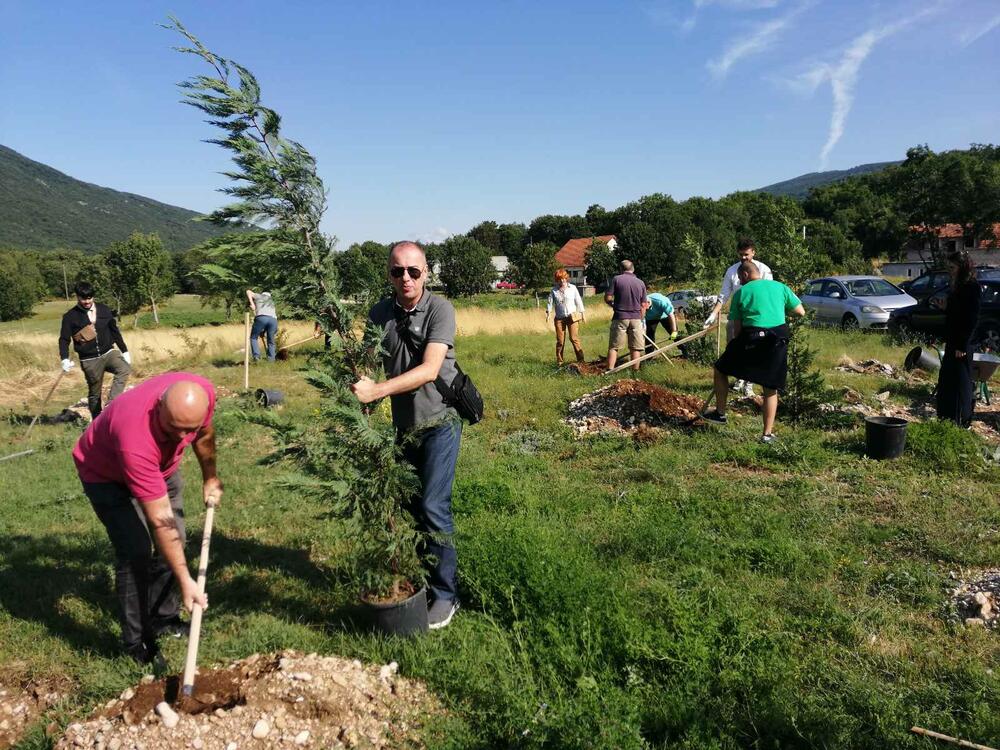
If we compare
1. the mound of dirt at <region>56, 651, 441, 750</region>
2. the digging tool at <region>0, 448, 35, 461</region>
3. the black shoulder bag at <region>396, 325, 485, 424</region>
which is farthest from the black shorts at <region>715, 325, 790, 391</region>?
the digging tool at <region>0, 448, 35, 461</region>

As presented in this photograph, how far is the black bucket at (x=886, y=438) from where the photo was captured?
19.5ft

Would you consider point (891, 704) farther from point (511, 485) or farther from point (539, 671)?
point (511, 485)

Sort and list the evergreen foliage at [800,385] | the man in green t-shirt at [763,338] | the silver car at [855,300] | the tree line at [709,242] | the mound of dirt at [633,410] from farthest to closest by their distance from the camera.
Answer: the tree line at [709,242], the silver car at [855,300], the mound of dirt at [633,410], the evergreen foliage at [800,385], the man in green t-shirt at [763,338]


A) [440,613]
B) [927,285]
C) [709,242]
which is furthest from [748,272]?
[709,242]

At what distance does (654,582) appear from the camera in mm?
3787

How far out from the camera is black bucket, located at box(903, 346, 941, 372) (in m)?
10.2

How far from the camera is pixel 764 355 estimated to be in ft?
21.1

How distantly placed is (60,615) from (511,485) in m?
3.30

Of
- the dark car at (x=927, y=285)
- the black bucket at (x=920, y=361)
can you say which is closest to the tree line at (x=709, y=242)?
the dark car at (x=927, y=285)

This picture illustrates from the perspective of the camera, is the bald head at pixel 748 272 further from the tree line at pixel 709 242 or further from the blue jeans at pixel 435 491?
the blue jeans at pixel 435 491

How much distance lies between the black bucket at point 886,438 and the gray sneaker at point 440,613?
4.74 metres

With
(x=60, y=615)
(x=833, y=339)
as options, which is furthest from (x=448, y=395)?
(x=833, y=339)

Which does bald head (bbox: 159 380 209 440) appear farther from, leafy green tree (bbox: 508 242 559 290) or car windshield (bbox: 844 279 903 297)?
leafy green tree (bbox: 508 242 559 290)

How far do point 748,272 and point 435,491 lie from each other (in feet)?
16.8
